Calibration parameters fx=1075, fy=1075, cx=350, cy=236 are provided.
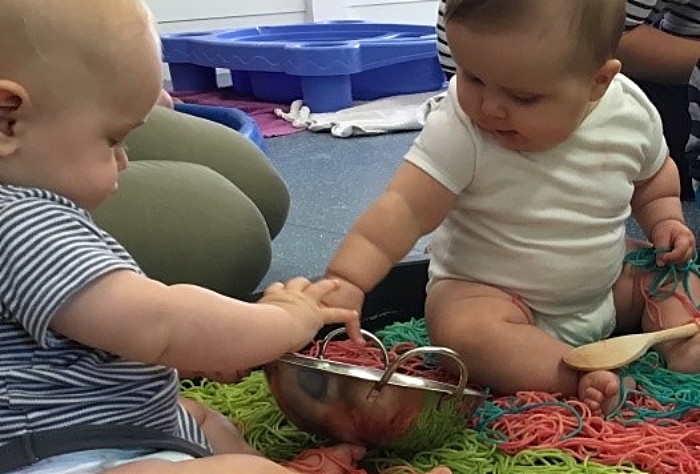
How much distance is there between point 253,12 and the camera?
2924 millimetres

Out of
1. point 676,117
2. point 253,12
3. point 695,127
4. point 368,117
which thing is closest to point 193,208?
point 695,127

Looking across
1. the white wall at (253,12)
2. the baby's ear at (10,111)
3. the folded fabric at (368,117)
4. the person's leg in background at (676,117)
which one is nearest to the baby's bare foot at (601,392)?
the baby's ear at (10,111)

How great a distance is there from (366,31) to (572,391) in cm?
193

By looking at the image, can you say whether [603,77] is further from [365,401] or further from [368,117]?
[368,117]

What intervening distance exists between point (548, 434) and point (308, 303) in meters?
0.21

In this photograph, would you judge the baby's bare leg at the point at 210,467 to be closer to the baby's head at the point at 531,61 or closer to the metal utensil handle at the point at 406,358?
the metal utensil handle at the point at 406,358

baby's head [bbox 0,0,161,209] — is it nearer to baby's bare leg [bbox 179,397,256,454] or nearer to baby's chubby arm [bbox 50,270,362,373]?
baby's chubby arm [bbox 50,270,362,373]

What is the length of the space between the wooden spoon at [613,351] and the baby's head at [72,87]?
0.39 m

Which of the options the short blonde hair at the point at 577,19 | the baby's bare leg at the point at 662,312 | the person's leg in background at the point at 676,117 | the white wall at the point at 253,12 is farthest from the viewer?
the white wall at the point at 253,12

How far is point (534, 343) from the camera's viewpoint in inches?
32.6

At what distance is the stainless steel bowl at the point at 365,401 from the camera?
70 centimetres

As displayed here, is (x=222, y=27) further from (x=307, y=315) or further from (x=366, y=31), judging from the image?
(x=307, y=315)

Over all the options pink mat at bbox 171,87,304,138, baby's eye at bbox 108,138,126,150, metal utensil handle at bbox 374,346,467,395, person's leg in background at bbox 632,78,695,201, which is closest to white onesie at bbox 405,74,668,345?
metal utensil handle at bbox 374,346,467,395

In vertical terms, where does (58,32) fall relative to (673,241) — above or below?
above
